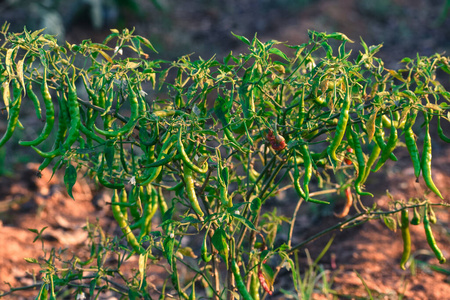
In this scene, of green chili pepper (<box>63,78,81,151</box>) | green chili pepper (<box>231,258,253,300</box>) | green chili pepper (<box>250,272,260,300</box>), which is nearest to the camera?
green chili pepper (<box>63,78,81,151</box>)

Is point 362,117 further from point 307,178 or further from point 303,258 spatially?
point 303,258

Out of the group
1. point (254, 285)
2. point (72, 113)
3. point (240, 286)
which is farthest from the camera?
point (254, 285)

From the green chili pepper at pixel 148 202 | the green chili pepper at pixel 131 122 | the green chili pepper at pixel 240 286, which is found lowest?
the green chili pepper at pixel 240 286

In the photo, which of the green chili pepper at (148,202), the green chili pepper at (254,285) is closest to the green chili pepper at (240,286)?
the green chili pepper at (254,285)

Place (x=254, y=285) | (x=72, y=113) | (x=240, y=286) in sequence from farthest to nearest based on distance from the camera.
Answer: (x=254, y=285), (x=240, y=286), (x=72, y=113)

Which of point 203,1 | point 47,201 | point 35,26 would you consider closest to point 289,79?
point 47,201

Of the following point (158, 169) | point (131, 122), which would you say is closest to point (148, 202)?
point (158, 169)

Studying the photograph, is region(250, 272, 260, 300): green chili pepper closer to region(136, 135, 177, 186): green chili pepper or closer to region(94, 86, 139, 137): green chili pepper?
region(136, 135, 177, 186): green chili pepper

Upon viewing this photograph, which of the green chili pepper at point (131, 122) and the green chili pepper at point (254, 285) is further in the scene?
the green chili pepper at point (254, 285)

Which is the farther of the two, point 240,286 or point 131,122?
point 240,286

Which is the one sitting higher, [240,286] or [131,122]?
[131,122]

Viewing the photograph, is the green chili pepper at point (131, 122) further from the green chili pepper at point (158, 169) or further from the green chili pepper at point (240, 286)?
the green chili pepper at point (240, 286)

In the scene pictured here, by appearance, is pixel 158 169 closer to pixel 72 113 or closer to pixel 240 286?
pixel 72 113

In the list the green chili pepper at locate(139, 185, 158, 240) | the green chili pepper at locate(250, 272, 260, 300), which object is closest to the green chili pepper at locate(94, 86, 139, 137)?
the green chili pepper at locate(139, 185, 158, 240)
